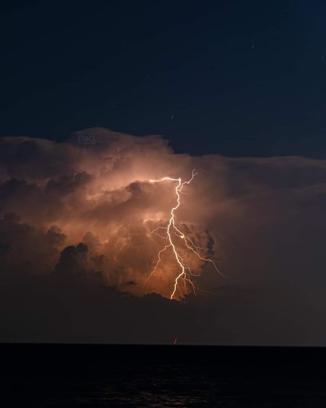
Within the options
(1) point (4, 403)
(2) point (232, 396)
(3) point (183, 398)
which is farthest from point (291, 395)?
(1) point (4, 403)

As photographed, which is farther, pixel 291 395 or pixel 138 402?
pixel 291 395

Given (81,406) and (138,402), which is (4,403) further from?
(138,402)

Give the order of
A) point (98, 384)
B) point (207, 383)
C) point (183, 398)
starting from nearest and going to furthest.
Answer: point (183, 398)
point (98, 384)
point (207, 383)

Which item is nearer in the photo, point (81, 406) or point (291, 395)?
point (81, 406)

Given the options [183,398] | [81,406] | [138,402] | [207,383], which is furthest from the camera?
[207,383]

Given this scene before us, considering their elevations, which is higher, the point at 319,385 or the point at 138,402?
the point at 319,385

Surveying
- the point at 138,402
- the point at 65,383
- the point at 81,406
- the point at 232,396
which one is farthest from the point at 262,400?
the point at 65,383

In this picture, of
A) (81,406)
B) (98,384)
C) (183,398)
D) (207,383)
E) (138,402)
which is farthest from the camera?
(207,383)

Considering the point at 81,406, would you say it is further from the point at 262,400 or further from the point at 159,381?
the point at 159,381

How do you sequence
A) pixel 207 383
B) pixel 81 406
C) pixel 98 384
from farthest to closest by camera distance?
pixel 207 383 < pixel 98 384 < pixel 81 406
